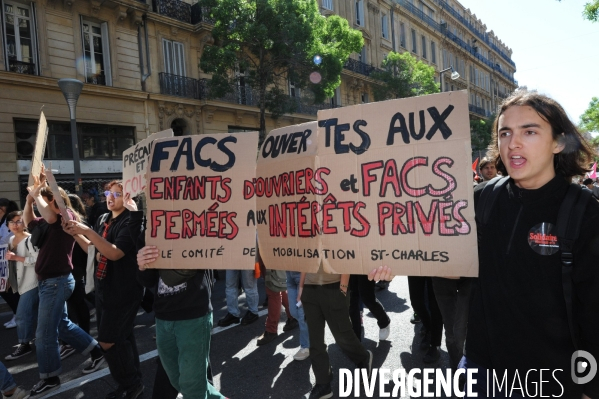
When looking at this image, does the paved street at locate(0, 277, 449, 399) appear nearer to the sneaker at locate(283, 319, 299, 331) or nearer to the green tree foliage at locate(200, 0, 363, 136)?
the sneaker at locate(283, 319, 299, 331)

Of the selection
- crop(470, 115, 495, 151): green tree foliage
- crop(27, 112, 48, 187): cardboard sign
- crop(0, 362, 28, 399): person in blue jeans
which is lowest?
crop(0, 362, 28, 399): person in blue jeans

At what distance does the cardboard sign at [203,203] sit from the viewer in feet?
8.00

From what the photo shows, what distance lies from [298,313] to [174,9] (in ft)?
53.5

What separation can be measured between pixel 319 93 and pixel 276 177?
44.0ft

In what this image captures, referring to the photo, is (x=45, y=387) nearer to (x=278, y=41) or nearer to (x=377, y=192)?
(x=377, y=192)

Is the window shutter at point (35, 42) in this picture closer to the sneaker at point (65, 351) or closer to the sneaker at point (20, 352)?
the sneaker at point (20, 352)

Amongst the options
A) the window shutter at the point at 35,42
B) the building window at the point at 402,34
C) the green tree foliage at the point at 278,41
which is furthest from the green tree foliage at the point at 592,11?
the building window at the point at 402,34

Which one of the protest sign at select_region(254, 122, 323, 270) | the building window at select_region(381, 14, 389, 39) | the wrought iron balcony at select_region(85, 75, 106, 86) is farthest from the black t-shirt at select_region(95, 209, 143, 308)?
the building window at select_region(381, 14, 389, 39)

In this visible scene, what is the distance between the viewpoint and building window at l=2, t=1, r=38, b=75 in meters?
12.4

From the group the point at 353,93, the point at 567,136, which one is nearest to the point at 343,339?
the point at 567,136

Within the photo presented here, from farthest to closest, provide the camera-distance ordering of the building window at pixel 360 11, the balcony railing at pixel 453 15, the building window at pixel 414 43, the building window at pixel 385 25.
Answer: the building window at pixel 414 43 < the balcony railing at pixel 453 15 < the building window at pixel 385 25 < the building window at pixel 360 11

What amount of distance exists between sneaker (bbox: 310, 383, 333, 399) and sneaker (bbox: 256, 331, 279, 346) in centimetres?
141

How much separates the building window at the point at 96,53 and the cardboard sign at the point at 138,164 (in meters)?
13.3

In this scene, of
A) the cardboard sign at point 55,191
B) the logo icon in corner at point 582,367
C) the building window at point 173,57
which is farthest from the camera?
the building window at point 173,57
